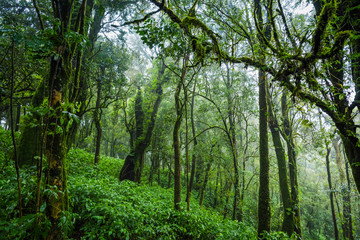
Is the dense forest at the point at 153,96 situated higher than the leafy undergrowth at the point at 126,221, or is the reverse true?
the dense forest at the point at 153,96

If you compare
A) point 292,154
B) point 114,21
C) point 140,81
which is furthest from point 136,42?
point 292,154

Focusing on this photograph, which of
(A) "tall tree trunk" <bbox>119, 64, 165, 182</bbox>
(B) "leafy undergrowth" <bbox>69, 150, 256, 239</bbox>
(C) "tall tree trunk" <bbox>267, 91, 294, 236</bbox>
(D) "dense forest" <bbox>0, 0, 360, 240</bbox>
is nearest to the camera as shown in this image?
(D) "dense forest" <bbox>0, 0, 360, 240</bbox>

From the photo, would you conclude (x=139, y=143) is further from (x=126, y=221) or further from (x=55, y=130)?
(x=55, y=130)

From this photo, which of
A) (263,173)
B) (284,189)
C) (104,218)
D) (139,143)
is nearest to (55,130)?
(104,218)

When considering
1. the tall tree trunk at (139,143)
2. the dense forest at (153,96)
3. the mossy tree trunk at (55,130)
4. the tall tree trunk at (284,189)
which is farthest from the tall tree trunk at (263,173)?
the tall tree trunk at (139,143)

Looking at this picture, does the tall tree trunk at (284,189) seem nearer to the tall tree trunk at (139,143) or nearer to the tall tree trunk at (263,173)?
the tall tree trunk at (263,173)

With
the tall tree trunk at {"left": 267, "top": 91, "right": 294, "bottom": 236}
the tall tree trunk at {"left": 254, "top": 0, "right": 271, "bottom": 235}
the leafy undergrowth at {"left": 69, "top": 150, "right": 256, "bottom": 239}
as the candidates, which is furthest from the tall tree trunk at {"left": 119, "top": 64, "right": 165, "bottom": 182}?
the tall tree trunk at {"left": 267, "top": 91, "right": 294, "bottom": 236}

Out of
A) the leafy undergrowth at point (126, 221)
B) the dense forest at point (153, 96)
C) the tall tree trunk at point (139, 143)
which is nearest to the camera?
the dense forest at point (153, 96)

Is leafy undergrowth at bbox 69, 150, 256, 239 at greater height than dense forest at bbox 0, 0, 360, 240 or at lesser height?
lesser

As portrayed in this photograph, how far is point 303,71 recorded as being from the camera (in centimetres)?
388

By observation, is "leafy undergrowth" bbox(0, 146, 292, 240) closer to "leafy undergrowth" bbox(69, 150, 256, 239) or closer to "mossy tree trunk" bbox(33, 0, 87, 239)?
"leafy undergrowth" bbox(69, 150, 256, 239)

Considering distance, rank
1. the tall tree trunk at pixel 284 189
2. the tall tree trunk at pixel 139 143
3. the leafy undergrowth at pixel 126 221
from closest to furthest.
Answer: the leafy undergrowth at pixel 126 221 < the tall tree trunk at pixel 284 189 < the tall tree trunk at pixel 139 143

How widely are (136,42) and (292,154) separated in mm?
25471

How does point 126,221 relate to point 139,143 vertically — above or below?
below
